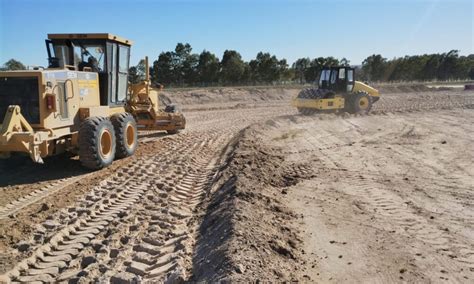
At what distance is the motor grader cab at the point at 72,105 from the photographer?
22.9 ft

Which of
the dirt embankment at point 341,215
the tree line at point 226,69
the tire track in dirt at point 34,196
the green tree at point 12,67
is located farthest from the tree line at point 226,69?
the tire track in dirt at point 34,196

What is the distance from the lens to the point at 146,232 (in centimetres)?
485

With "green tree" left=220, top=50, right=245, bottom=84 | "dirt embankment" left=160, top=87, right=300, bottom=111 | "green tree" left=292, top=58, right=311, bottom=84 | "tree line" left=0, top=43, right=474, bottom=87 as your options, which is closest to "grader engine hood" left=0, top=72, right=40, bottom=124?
"dirt embankment" left=160, top=87, right=300, bottom=111

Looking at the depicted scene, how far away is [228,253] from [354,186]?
3.68 meters

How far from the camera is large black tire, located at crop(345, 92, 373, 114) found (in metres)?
17.5

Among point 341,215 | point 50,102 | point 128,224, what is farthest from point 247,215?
point 50,102

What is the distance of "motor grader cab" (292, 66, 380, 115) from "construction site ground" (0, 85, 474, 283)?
21.5 feet

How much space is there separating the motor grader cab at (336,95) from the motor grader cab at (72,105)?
9.13m

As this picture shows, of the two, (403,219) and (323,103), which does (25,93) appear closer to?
(403,219)

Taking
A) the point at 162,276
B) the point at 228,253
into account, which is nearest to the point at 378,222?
the point at 228,253

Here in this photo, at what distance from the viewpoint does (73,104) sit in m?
7.93

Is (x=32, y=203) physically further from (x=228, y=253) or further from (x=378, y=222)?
(x=378, y=222)

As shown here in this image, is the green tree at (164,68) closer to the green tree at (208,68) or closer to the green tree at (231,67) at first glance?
the green tree at (208,68)

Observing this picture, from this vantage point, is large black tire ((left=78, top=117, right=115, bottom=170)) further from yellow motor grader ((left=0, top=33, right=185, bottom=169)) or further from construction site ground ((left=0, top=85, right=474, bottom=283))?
construction site ground ((left=0, top=85, right=474, bottom=283))
